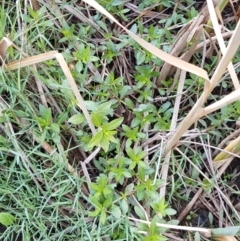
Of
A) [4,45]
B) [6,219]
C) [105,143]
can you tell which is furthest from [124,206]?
[4,45]

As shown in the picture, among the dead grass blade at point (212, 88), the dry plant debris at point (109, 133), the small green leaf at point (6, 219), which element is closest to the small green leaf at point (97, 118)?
the dry plant debris at point (109, 133)

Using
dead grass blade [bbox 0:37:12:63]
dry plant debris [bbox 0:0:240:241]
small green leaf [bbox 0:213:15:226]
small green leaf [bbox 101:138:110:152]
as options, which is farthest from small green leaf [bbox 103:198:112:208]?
dead grass blade [bbox 0:37:12:63]

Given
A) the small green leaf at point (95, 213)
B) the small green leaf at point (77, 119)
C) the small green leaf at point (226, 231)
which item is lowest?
the small green leaf at point (226, 231)

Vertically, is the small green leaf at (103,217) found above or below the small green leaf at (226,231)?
above

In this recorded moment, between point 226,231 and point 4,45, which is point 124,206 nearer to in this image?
point 226,231

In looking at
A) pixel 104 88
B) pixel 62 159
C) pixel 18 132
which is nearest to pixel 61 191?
pixel 62 159

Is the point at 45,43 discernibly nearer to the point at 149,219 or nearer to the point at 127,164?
the point at 127,164

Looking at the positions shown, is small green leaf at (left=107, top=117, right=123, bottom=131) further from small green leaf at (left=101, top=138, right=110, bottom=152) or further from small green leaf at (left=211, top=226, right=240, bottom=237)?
small green leaf at (left=211, top=226, right=240, bottom=237)

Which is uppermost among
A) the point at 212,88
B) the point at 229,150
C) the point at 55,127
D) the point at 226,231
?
the point at 212,88

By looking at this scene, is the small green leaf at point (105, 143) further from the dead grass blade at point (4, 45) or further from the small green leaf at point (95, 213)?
the dead grass blade at point (4, 45)
